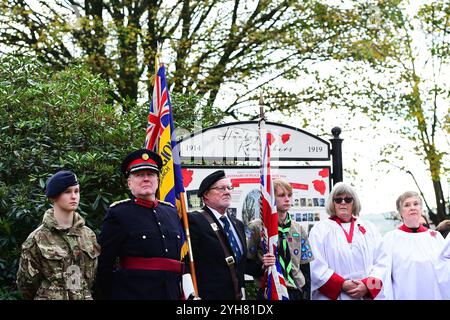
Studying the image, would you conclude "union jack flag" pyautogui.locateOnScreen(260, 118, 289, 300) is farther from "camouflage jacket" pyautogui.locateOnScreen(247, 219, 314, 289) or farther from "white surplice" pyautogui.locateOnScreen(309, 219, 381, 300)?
"white surplice" pyautogui.locateOnScreen(309, 219, 381, 300)

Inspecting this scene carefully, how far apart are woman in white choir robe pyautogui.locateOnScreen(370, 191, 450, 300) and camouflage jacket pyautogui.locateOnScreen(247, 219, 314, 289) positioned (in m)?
1.29

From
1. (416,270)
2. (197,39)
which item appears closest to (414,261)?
(416,270)

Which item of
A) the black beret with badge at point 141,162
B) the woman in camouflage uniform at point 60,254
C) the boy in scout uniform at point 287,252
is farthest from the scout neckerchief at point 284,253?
the woman in camouflage uniform at point 60,254

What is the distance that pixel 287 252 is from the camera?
771cm

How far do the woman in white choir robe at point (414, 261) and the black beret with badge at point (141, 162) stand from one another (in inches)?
127

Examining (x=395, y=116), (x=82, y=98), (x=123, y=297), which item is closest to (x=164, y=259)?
(x=123, y=297)

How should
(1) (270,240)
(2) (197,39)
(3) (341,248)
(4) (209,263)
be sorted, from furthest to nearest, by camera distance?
(2) (197,39) → (3) (341,248) → (1) (270,240) → (4) (209,263)

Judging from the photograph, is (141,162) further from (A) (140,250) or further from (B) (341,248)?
(B) (341,248)

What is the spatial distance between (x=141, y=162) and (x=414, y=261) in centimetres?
380

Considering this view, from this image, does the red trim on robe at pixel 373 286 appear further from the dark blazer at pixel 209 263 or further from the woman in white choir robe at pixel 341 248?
the dark blazer at pixel 209 263

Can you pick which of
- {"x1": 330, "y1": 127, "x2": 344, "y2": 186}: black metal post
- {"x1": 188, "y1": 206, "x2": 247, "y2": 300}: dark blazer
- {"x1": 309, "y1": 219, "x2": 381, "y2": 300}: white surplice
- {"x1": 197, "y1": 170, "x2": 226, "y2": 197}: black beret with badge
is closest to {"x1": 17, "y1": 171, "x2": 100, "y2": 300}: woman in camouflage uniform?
{"x1": 188, "y1": 206, "x2": 247, "y2": 300}: dark blazer

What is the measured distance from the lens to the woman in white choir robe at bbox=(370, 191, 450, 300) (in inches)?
348

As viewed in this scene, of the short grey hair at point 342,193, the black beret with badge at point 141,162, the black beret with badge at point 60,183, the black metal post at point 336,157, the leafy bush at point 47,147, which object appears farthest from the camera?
the black metal post at point 336,157

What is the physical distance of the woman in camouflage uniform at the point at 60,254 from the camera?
594 centimetres
